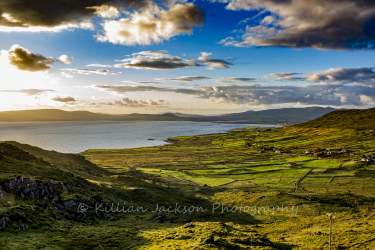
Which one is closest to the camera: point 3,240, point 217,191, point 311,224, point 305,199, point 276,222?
point 3,240

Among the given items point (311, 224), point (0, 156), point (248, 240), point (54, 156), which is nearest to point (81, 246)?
point (248, 240)

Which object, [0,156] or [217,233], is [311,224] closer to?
[217,233]

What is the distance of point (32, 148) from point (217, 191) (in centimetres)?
7980

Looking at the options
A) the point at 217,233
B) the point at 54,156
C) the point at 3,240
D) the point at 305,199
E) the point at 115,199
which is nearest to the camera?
the point at 3,240

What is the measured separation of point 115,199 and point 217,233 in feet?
94.5

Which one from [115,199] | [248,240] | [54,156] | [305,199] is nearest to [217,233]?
[248,240]

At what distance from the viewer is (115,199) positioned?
51.8 metres

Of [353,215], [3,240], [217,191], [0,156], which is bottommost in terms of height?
[217,191]

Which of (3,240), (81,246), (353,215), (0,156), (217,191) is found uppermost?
(0,156)

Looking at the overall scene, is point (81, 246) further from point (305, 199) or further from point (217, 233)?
point (305, 199)

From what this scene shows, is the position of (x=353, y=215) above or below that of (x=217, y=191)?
above

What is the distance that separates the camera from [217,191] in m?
72.5

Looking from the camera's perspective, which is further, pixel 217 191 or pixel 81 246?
pixel 217 191

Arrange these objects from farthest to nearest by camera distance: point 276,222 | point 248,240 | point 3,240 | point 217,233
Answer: point 276,222 < point 217,233 < point 248,240 < point 3,240
